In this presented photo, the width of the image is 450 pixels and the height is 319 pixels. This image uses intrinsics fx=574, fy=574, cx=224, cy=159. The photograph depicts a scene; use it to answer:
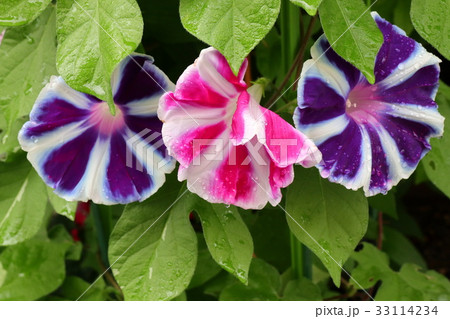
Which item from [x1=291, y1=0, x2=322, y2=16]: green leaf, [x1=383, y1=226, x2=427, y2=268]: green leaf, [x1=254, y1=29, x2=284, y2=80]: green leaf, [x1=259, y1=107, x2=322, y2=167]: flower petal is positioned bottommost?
[x1=383, y1=226, x2=427, y2=268]: green leaf

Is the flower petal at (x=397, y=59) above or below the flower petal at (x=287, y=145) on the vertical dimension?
above

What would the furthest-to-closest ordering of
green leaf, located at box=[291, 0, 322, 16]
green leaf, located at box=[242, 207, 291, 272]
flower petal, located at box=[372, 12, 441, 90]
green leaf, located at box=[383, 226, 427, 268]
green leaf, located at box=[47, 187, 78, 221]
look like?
green leaf, located at box=[383, 226, 427, 268]
green leaf, located at box=[242, 207, 291, 272]
green leaf, located at box=[47, 187, 78, 221]
flower petal, located at box=[372, 12, 441, 90]
green leaf, located at box=[291, 0, 322, 16]

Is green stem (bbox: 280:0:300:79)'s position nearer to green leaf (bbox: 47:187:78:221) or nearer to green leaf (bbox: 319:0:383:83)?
green leaf (bbox: 319:0:383:83)

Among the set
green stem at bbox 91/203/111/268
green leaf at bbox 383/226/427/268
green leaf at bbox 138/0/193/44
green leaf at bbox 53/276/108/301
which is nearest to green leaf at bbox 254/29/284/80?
green leaf at bbox 138/0/193/44

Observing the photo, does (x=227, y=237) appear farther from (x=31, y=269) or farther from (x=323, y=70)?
(x=31, y=269)

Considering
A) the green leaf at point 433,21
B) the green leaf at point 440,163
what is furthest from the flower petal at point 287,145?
the green leaf at point 440,163

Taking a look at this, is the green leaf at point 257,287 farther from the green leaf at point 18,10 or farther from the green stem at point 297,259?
the green leaf at point 18,10
